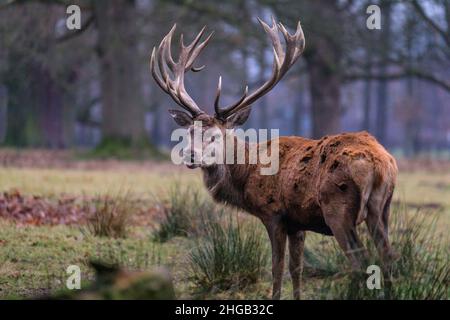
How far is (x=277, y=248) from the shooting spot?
6898 millimetres

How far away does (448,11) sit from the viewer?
1820cm

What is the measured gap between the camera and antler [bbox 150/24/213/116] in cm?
767

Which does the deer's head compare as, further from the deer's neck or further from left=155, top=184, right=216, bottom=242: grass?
left=155, top=184, right=216, bottom=242: grass

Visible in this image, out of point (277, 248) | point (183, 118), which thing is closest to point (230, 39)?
point (183, 118)

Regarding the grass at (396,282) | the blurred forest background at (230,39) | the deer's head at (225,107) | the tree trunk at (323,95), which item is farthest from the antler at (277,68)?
the tree trunk at (323,95)

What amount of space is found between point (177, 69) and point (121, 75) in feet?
46.6

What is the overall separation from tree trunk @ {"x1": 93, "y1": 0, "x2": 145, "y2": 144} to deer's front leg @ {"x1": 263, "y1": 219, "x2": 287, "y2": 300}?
15.3 meters

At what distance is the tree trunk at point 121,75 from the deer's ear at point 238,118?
14.3 m

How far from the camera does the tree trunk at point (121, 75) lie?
21516 mm

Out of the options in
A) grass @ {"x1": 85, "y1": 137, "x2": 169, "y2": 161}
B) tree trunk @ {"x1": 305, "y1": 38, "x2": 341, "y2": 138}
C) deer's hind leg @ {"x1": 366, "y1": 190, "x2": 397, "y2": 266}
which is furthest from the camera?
tree trunk @ {"x1": 305, "y1": 38, "x2": 341, "y2": 138}

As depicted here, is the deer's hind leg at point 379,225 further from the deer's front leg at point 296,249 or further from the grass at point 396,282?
the deer's front leg at point 296,249

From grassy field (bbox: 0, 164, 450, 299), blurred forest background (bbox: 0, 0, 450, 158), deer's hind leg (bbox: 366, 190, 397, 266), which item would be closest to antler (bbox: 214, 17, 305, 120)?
grassy field (bbox: 0, 164, 450, 299)

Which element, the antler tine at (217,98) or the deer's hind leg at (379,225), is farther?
the antler tine at (217,98)

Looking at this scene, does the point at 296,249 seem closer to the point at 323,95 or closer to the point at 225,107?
the point at 225,107
